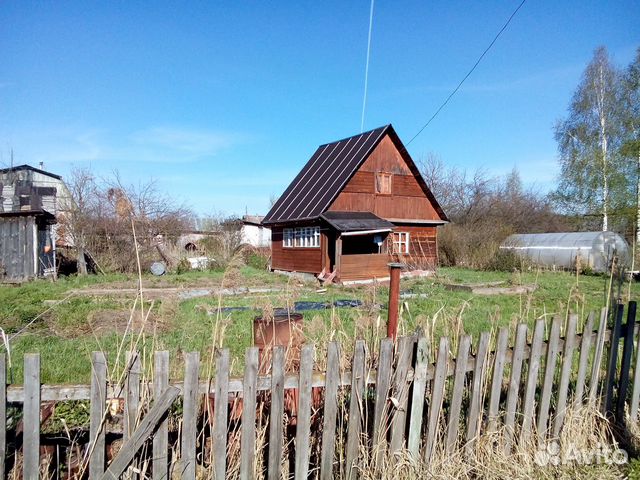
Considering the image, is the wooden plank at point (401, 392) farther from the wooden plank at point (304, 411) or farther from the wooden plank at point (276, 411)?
the wooden plank at point (276, 411)

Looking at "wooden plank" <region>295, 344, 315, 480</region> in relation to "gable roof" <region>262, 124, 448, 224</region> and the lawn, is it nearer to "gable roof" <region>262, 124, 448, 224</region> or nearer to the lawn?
the lawn

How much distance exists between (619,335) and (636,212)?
83.0 feet

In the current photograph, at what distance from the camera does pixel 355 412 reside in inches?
106

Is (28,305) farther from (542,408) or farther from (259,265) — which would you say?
(259,265)

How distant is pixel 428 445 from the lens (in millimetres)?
2879

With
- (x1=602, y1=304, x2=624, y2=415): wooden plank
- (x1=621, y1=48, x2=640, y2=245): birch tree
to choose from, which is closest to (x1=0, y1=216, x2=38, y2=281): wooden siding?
(x1=602, y1=304, x2=624, y2=415): wooden plank

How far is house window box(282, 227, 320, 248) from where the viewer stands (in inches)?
793

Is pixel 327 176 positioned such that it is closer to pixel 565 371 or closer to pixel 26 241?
pixel 26 241

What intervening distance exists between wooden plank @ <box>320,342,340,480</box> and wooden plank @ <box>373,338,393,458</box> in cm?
27

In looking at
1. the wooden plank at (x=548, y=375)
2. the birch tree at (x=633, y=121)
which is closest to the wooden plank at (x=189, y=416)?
the wooden plank at (x=548, y=375)

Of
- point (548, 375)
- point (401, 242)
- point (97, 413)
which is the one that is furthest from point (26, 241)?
point (548, 375)

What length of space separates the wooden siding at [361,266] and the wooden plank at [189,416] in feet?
52.0

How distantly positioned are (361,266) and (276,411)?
16.4 m

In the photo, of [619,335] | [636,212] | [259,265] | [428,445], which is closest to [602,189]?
[636,212]
